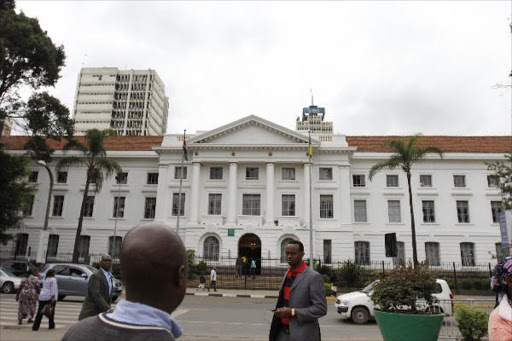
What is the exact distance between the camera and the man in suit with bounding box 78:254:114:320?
584cm

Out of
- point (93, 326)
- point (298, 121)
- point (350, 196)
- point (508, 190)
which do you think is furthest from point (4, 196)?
point (298, 121)

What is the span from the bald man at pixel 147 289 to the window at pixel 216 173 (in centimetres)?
3559

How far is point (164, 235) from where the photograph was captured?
5.21 feet

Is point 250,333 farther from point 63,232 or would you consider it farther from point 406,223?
point 63,232

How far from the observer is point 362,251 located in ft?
118

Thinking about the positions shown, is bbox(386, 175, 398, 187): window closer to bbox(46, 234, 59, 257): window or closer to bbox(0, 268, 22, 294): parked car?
bbox(0, 268, 22, 294): parked car

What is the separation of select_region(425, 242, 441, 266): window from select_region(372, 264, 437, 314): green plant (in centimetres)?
3024

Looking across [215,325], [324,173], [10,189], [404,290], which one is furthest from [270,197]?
[404,290]

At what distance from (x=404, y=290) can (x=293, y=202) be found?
2820 centimetres

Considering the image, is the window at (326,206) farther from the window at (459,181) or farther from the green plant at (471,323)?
the green plant at (471,323)

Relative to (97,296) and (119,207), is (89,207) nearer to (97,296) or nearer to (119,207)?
(119,207)

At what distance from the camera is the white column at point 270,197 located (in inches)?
1359

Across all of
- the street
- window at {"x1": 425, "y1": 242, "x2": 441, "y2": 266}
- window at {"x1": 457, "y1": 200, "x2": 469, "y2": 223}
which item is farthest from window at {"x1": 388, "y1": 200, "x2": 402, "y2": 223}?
the street

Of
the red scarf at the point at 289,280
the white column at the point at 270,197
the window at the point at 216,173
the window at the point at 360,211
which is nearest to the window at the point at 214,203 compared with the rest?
the window at the point at 216,173
